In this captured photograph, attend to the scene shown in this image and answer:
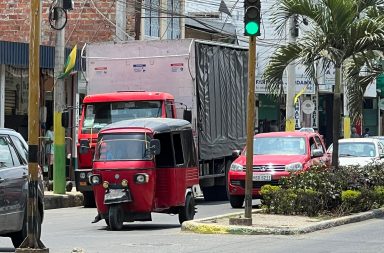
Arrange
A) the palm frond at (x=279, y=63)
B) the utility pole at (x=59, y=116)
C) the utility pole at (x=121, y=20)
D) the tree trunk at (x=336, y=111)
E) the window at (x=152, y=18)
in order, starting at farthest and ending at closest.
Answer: the window at (x=152, y=18) < the utility pole at (x=121, y=20) < the utility pole at (x=59, y=116) < the palm frond at (x=279, y=63) < the tree trunk at (x=336, y=111)

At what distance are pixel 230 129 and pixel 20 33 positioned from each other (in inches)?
480

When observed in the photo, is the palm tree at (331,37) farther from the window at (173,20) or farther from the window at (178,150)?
the window at (173,20)

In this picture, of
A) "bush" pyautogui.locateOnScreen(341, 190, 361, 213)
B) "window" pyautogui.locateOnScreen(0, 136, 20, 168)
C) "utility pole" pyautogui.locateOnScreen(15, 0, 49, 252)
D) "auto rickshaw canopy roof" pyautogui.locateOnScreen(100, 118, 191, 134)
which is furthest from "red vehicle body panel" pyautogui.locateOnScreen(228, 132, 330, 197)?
"utility pole" pyautogui.locateOnScreen(15, 0, 49, 252)

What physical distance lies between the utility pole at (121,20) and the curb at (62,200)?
10.7 metres

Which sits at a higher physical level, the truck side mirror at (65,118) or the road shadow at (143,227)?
the truck side mirror at (65,118)

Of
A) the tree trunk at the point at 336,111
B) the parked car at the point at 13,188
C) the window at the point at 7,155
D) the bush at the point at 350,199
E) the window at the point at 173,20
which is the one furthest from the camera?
the window at the point at 173,20

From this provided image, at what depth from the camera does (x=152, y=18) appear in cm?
3678

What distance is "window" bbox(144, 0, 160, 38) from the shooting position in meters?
35.9

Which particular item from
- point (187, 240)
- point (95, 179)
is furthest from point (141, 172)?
point (187, 240)

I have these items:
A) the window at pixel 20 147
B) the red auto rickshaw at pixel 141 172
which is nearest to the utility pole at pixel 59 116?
the red auto rickshaw at pixel 141 172

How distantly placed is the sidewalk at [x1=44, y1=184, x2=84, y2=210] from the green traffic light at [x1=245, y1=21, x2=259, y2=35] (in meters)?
9.06

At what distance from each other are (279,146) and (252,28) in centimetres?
731

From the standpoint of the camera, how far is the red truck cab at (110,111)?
2156 centimetres

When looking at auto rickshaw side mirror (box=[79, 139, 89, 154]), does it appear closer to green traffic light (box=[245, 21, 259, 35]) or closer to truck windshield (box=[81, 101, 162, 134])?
truck windshield (box=[81, 101, 162, 134])
